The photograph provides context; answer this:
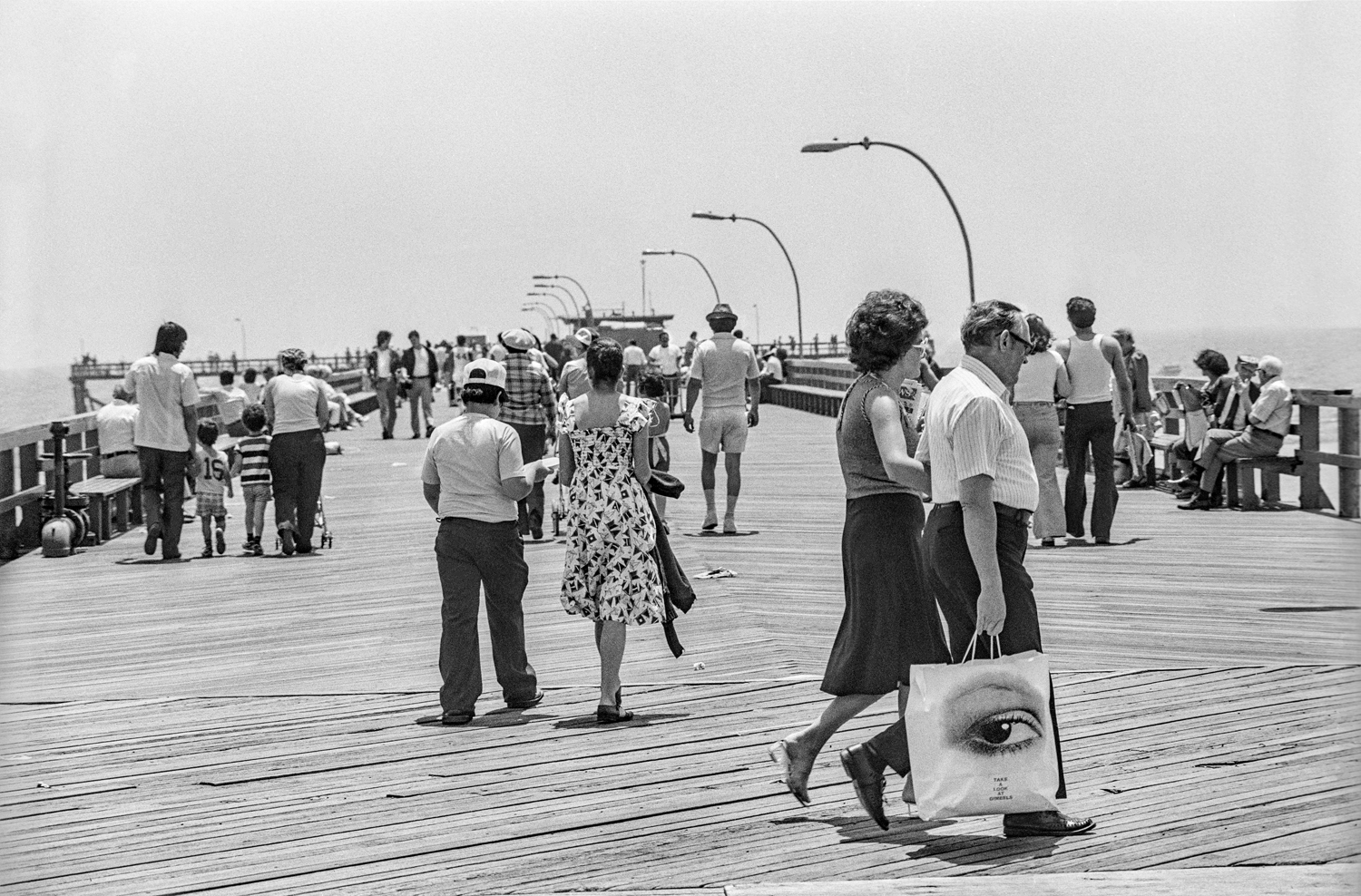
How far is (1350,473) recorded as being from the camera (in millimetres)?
14562

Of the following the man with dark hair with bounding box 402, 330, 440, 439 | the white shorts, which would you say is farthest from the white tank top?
the man with dark hair with bounding box 402, 330, 440, 439

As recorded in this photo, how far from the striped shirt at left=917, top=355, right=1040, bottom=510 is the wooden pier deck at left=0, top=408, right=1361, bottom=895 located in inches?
44.1

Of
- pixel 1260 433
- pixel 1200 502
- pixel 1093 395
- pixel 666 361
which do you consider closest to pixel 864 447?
pixel 1093 395

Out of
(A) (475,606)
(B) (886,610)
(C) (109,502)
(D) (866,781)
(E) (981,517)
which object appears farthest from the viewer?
(C) (109,502)

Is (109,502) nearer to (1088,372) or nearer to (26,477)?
(26,477)

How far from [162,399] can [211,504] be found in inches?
49.3

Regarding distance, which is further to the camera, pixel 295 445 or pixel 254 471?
pixel 254 471

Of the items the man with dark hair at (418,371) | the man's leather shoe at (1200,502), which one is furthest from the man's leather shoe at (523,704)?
the man with dark hair at (418,371)

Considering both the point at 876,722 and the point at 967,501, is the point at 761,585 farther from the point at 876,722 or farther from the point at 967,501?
the point at 967,501

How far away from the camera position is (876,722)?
675 centimetres

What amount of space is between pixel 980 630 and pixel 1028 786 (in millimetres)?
496

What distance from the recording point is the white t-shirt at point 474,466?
7203 millimetres

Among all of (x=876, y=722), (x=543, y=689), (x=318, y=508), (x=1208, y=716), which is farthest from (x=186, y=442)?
(x=1208, y=716)

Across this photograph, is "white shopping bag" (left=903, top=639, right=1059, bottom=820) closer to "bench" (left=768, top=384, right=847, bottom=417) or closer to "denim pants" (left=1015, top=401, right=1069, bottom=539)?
"denim pants" (left=1015, top=401, right=1069, bottom=539)
